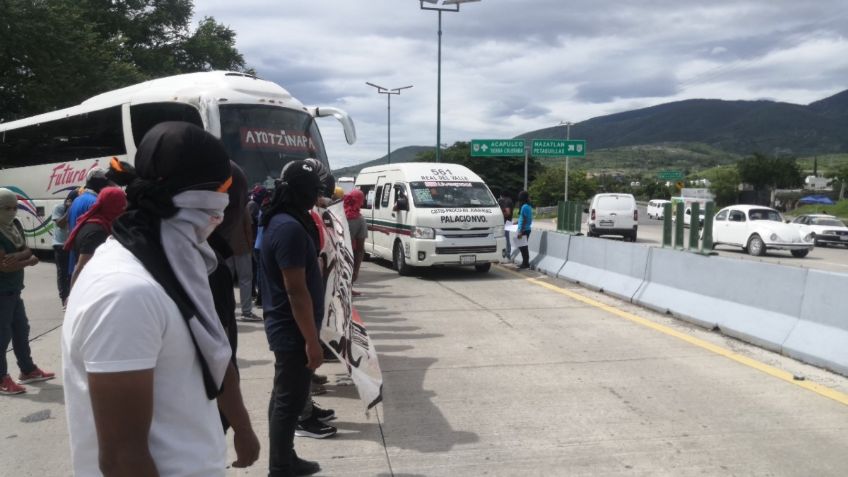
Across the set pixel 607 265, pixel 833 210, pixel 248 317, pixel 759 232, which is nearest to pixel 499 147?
pixel 759 232

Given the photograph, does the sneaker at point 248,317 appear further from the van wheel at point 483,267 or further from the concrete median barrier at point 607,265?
the van wheel at point 483,267

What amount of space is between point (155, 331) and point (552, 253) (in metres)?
12.4

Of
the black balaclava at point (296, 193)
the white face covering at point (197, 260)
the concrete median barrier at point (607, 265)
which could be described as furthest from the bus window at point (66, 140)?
the white face covering at point (197, 260)

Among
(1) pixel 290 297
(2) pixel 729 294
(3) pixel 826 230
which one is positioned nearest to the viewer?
(1) pixel 290 297

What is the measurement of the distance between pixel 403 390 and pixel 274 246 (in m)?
2.45

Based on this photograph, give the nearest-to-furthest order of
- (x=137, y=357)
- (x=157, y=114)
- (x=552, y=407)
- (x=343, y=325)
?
(x=137, y=357), (x=343, y=325), (x=552, y=407), (x=157, y=114)

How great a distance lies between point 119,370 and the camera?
1.49 metres

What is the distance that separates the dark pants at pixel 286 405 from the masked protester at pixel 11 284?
3.15 meters

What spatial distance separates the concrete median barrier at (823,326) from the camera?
5.89 meters

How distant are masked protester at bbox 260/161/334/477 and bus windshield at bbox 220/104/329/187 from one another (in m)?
7.69

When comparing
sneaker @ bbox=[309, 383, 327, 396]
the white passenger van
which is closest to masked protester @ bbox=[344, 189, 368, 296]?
the white passenger van

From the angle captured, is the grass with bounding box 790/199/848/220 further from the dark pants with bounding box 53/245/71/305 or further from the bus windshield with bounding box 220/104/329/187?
the dark pants with bounding box 53/245/71/305

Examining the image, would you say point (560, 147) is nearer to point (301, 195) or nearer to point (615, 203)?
point (615, 203)

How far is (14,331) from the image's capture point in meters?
5.62
